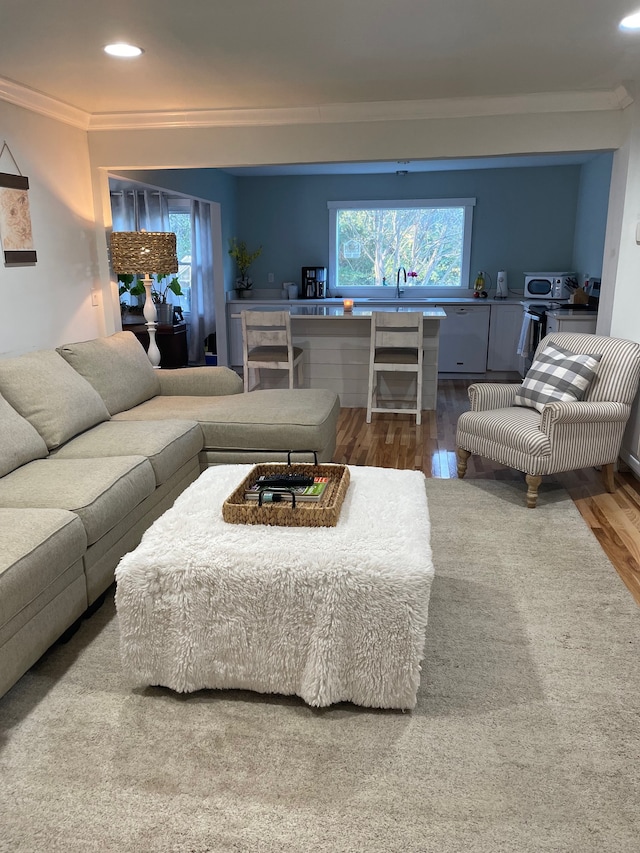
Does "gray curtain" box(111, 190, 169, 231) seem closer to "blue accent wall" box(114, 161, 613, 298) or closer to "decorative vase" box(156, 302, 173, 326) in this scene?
"blue accent wall" box(114, 161, 613, 298)

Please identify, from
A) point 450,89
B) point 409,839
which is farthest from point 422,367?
point 409,839

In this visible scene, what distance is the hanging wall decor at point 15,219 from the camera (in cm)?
352

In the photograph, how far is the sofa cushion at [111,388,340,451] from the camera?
3326mm

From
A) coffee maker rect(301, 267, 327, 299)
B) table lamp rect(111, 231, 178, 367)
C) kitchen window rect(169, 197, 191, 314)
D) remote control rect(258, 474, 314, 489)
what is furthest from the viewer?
coffee maker rect(301, 267, 327, 299)

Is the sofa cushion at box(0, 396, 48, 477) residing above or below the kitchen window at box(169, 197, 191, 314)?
below

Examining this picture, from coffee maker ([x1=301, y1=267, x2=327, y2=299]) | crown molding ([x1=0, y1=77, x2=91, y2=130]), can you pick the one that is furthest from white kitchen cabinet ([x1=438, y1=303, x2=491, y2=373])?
crown molding ([x1=0, y1=77, x2=91, y2=130])

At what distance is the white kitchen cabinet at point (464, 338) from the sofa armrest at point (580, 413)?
3716 mm

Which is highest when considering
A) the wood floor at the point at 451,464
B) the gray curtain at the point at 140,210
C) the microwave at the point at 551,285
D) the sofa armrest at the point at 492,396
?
the gray curtain at the point at 140,210

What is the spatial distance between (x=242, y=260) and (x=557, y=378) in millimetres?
4870

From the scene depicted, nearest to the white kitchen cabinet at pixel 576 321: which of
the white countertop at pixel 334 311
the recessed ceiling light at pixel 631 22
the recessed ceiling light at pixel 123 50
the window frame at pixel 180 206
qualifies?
the white countertop at pixel 334 311

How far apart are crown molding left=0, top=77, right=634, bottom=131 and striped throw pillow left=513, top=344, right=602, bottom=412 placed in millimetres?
1498

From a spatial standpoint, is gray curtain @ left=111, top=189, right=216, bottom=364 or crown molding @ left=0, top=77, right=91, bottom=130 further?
gray curtain @ left=111, top=189, right=216, bottom=364

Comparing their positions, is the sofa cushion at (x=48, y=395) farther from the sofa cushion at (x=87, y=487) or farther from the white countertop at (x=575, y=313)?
the white countertop at (x=575, y=313)

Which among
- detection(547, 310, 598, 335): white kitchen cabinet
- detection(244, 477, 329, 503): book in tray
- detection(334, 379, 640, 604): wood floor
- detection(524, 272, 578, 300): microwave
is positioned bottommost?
detection(334, 379, 640, 604): wood floor
